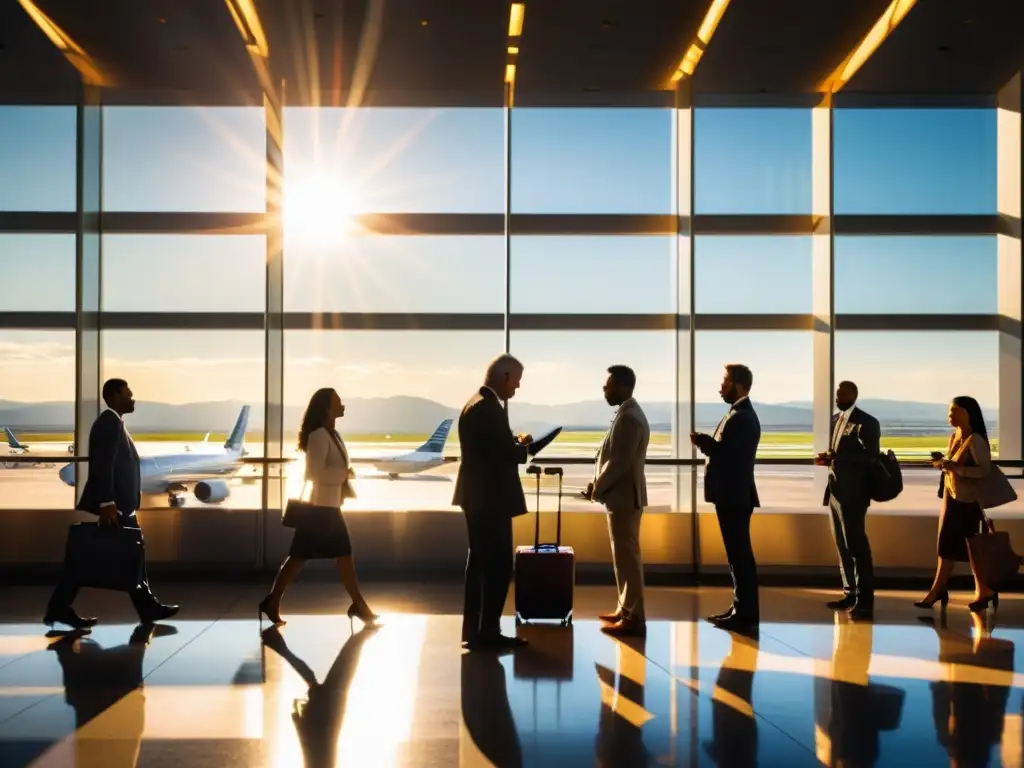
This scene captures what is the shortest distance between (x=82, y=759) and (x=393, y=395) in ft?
18.8

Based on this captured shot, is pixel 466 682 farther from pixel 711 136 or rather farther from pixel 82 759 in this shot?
pixel 711 136

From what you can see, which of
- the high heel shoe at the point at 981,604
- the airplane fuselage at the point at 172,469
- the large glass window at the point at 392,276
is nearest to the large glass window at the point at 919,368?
the high heel shoe at the point at 981,604

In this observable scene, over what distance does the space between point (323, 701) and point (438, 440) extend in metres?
18.8

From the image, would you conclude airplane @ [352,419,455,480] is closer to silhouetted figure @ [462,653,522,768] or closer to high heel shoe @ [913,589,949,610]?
high heel shoe @ [913,589,949,610]

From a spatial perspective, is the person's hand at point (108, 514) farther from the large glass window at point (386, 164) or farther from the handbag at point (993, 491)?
the handbag at point (993, 491)

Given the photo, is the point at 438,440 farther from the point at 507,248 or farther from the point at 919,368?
the point at 507,248

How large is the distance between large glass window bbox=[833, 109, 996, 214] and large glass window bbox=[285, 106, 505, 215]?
2797 mm

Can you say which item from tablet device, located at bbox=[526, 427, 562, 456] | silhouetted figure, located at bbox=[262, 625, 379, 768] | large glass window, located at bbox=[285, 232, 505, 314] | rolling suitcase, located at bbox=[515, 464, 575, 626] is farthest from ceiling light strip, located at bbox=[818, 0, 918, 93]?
silhouetted figure, located at bbox=[262, 625, 379, 768]

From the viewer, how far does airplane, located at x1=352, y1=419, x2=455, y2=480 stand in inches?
698

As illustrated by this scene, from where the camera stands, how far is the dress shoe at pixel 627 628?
5285 millimetres

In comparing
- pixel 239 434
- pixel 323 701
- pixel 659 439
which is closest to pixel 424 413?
pixel 323 701

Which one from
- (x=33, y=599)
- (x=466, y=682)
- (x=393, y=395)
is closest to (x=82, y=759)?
(x=466, y=682)

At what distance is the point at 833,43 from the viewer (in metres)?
7.06

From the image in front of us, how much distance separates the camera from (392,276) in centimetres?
787
